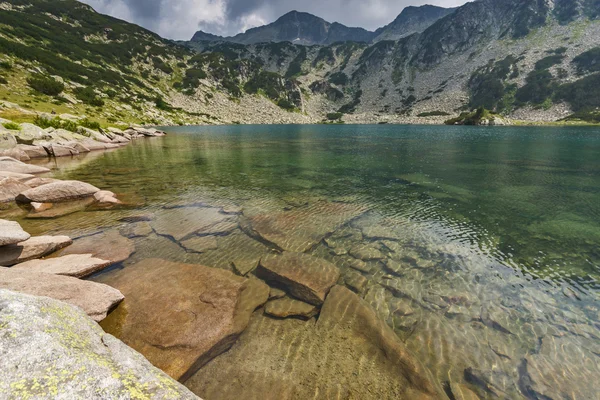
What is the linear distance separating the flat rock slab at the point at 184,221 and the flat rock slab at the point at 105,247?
181cm

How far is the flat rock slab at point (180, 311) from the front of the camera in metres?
6.56

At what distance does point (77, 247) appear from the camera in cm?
1179

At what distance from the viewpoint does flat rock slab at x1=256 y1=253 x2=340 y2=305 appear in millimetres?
9117

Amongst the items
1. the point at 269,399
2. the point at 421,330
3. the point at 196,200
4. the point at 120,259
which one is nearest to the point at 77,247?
the point at 120,259

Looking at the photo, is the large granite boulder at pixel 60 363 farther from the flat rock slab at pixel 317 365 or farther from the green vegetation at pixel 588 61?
the green vegetation at pixel 588 61

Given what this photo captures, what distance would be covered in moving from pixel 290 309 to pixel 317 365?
2173 mm

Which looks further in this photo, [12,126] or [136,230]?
[12,126]

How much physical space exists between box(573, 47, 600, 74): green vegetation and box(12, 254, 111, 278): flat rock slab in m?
249

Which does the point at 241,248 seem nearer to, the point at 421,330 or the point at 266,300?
the point at 266,300

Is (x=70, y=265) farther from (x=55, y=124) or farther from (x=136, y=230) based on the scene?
(x=55, y=124)

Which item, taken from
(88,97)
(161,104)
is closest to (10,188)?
(88,97)

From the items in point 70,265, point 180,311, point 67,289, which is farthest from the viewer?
point 70,265

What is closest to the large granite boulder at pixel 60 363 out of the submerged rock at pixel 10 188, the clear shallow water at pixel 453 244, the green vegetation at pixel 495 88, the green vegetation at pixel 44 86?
the clear shallow water at pixel 453 244

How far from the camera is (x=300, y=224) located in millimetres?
15094
